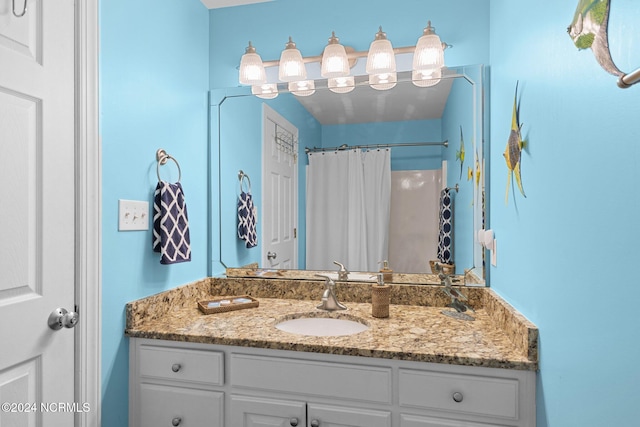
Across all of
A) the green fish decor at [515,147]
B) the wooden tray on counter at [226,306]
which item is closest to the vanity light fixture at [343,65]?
the green fish decor at [515,147]

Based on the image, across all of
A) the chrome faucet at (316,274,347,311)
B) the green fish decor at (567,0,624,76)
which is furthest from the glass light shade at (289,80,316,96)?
the green fish decor at (567,0,624,76)

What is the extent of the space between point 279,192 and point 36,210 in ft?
3.49

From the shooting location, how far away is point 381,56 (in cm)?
171

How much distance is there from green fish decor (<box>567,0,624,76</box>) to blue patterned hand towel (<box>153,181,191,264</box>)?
1.45 metres

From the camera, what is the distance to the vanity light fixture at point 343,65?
1.68 m

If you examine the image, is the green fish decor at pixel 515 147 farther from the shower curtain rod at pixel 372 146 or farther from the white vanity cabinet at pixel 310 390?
the white vanity cabinet at pixel 310 390

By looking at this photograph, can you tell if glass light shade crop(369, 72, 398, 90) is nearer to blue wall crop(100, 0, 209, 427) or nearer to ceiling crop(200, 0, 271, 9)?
ceiling crop(200, 0, 271, 9)

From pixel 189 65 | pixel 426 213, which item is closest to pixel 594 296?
pixel 426 213

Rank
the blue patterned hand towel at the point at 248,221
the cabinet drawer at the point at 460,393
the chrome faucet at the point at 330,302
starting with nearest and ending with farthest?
the cabinet drawer at the point at 460,393 < the chrome faucet at the point at 330,302 < the blue patterned hand towel at the point at 248,221

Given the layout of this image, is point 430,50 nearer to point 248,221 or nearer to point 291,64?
point 291,64

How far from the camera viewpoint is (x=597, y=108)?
70 cm

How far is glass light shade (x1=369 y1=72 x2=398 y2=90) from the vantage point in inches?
68.4

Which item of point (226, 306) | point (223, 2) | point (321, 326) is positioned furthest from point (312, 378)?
point (223, 2)

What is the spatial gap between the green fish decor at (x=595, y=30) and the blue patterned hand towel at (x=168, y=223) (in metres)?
1.45
